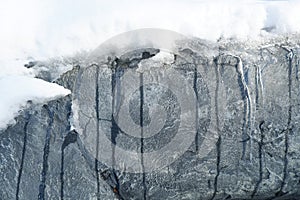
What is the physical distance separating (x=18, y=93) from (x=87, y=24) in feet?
1.77

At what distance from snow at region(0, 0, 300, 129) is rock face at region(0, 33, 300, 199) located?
0.08 meters

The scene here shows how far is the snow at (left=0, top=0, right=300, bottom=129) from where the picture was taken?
9.59 feet

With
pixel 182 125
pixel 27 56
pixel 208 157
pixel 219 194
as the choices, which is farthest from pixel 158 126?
pixel 27 56

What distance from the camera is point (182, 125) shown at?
314 centimetres

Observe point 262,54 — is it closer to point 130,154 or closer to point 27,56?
point 130,154

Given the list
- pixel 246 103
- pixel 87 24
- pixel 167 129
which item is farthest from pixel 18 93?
pixel 246 103

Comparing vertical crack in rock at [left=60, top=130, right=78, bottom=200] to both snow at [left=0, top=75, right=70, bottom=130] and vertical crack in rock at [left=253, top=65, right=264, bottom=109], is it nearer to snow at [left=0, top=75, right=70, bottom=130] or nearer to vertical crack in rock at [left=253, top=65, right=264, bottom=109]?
snow at [left=0, top=75, right=70, bottom=130]

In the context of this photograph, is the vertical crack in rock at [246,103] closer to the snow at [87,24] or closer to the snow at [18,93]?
the snow at [87,24]

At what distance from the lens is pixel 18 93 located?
288cm

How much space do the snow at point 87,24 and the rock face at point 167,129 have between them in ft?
0.28

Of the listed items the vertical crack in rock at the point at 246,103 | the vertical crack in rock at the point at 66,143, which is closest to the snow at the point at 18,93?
the vertical crack in rock at the point at 66,143

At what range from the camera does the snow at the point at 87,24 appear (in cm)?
292

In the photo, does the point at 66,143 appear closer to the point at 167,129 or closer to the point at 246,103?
the point at 167,129

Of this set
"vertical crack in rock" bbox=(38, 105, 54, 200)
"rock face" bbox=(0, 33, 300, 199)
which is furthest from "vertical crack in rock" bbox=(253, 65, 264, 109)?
"vertical crack in rock" bbox=(38, 105, 54, 200)
